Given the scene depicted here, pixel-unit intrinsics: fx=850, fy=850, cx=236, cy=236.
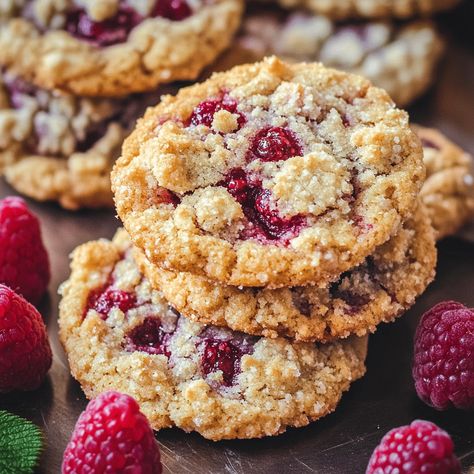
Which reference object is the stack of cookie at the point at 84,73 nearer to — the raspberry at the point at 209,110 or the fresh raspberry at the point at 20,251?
the fresh raspberry at the point at 20,251

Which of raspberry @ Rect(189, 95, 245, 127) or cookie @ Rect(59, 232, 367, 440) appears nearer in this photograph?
cookie @ Rect(59, 232, 367, 440)

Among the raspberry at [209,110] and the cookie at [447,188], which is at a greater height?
the raspberry at [209,110]

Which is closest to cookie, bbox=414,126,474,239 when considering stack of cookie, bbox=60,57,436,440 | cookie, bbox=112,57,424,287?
stack of cookie, bbox=60,57,436,440

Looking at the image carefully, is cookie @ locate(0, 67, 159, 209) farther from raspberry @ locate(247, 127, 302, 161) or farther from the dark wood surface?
raspberry @ locate(247, 127, 302, 161)

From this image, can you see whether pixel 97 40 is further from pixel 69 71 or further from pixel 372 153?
pixel 372 153

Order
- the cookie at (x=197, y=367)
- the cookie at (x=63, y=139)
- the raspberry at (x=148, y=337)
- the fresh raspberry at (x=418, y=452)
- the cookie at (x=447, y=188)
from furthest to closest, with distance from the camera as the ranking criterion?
the cookie at (x=63, y=139)
the cookie at (x=447, y=188)
the raspberry at (x=148, y=337)
the cookie at (x=197, y=367)
the fresh raspberry at (x=418, y=452)

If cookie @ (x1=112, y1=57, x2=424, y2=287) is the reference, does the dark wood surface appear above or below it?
below

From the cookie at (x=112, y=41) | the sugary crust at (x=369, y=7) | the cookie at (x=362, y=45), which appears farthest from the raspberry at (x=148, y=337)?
the sugary crust at (x=369, y=7)

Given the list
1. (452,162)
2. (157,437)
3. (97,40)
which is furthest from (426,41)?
(157,437)
